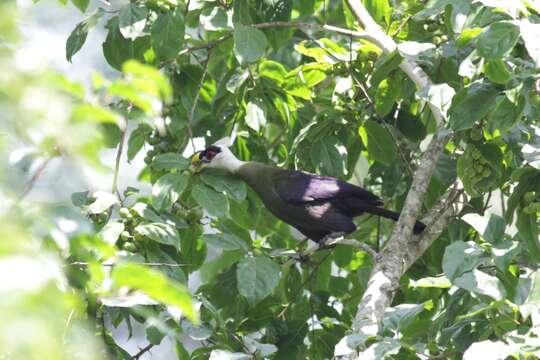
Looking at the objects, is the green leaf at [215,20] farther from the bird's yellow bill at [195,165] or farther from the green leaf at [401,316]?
the green leaf at [401,316]

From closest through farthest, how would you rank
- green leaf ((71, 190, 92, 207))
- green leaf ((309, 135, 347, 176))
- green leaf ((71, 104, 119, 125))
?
green leaf ((71, 104, 119, 125))
green leaf ((71, 190, 92, 207))
green leaf ((309, 135, 347, 176))

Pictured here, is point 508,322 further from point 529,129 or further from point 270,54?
point 270,54

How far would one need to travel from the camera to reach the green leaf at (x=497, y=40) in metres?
2.22

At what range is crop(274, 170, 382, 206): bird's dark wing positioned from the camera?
13.8 ft

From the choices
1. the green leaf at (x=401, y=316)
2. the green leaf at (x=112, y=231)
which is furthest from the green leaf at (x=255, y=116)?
the green leaf at (x=401, y=316)

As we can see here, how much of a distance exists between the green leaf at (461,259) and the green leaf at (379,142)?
1331 mm

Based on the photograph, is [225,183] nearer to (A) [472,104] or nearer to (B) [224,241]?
(B) [224,241]

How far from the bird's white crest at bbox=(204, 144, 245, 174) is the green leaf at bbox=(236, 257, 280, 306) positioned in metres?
1.21

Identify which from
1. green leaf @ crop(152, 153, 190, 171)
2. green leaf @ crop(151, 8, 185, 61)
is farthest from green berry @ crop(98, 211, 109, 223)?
green leaf @ crop(151, 8, 185, 61)

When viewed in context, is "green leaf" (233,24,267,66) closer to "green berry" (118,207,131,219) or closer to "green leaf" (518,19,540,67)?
"green berry" (118,207,131,219)

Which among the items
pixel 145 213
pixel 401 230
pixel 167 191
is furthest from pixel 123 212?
pixel 401 230

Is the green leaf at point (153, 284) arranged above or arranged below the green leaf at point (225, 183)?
above

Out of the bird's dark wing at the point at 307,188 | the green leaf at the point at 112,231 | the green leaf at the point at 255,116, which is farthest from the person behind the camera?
the bird's dark wing at the point at 307,188

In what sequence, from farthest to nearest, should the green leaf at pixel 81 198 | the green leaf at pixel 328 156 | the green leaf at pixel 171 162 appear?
the green leaf at pixel 328 156
the green leaf at pixel 171 162
the green leaf at pixel 81 198
